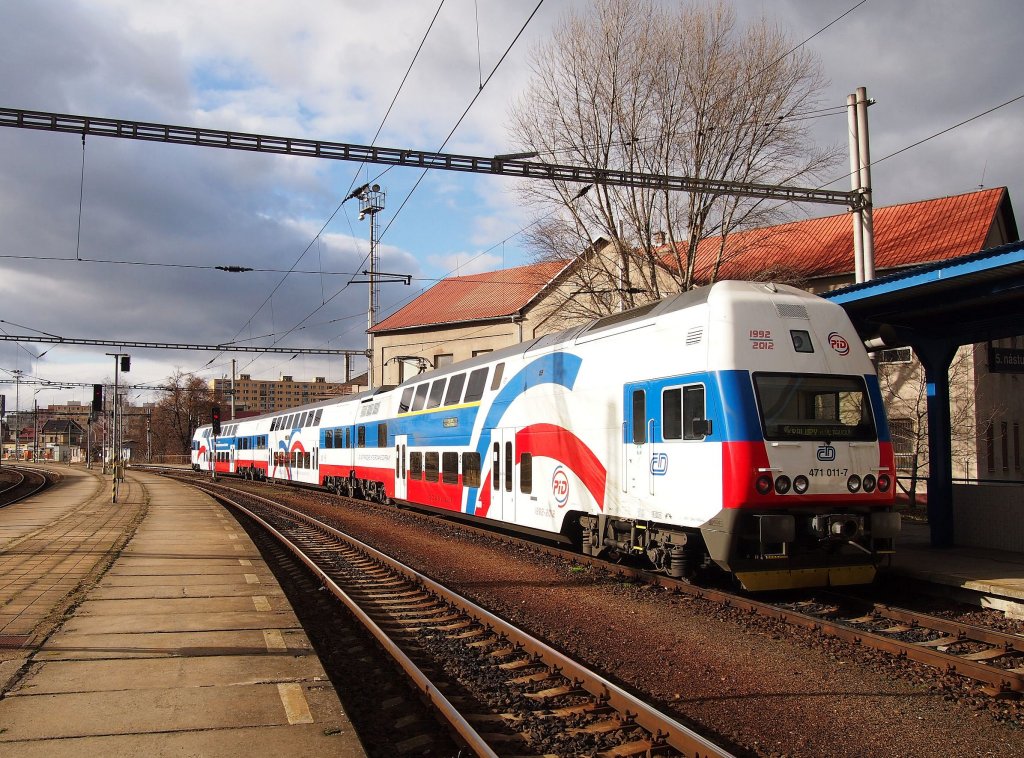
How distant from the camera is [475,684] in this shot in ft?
21.0

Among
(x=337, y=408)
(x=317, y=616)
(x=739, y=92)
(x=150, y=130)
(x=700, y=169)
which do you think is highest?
(x=739, y=92)

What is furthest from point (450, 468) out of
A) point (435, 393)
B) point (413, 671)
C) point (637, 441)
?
point (413, 671)

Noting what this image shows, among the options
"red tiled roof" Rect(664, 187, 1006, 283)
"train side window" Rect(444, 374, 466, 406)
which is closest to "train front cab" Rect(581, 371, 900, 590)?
"train side window" Rect(444, 374, 466, 406)

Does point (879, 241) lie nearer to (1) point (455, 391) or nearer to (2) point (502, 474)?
(1) point (455, 391)

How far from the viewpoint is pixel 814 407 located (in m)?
8.74

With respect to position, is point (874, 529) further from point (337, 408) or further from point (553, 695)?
point (337, 408)

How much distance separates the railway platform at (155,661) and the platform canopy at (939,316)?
8.40 m

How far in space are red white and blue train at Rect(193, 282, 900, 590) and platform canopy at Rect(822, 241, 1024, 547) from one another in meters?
1.49

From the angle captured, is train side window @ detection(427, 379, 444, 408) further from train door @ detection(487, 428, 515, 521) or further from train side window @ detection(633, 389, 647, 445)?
train side window @ detection(633, 389, 647, 445)

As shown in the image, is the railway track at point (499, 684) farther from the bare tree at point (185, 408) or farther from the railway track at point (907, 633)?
the bare tree at point (185, 408)

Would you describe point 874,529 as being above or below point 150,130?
below

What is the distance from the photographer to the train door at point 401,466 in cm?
2080

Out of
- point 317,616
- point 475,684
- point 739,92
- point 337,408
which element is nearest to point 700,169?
point 739,92

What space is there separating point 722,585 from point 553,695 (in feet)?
15.6
